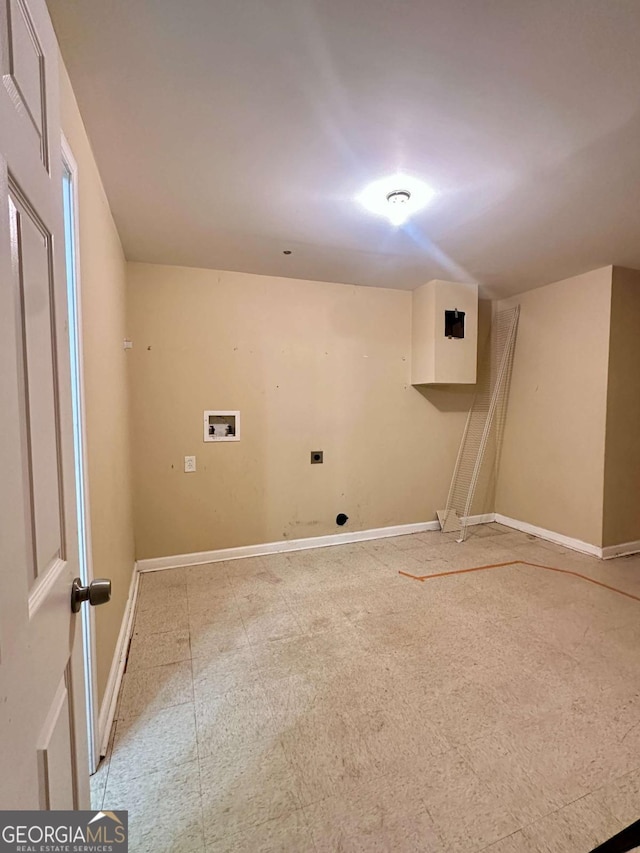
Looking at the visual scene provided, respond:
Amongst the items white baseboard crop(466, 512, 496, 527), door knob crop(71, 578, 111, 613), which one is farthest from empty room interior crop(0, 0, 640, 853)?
white baseboard crop(466, 512, 496, 527)

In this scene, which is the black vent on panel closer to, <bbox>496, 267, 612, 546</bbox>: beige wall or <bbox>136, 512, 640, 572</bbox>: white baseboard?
<bbox>496, 267, 612, 546</bbox>: beige wall

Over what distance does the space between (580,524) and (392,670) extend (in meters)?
2.44

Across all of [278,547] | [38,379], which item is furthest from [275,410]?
[38,379]

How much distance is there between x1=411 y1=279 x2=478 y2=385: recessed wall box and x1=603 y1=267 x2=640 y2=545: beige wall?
106 cm

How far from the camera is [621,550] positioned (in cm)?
326

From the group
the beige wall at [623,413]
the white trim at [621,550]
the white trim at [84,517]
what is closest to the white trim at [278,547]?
the white trim at [621,550]

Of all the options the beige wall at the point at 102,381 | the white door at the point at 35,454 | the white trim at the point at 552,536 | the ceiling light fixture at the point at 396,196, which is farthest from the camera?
the white trim at the point at 552,536

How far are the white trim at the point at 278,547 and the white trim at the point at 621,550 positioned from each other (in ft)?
4.59

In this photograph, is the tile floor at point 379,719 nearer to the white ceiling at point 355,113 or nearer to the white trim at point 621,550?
the white trim at point 621,550

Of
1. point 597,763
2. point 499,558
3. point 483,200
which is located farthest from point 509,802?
point 483,200

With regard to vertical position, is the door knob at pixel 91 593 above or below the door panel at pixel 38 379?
below

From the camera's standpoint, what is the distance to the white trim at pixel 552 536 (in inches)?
128

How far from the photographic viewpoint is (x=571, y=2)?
105 centimetres

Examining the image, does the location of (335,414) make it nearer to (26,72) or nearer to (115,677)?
(115,677)
